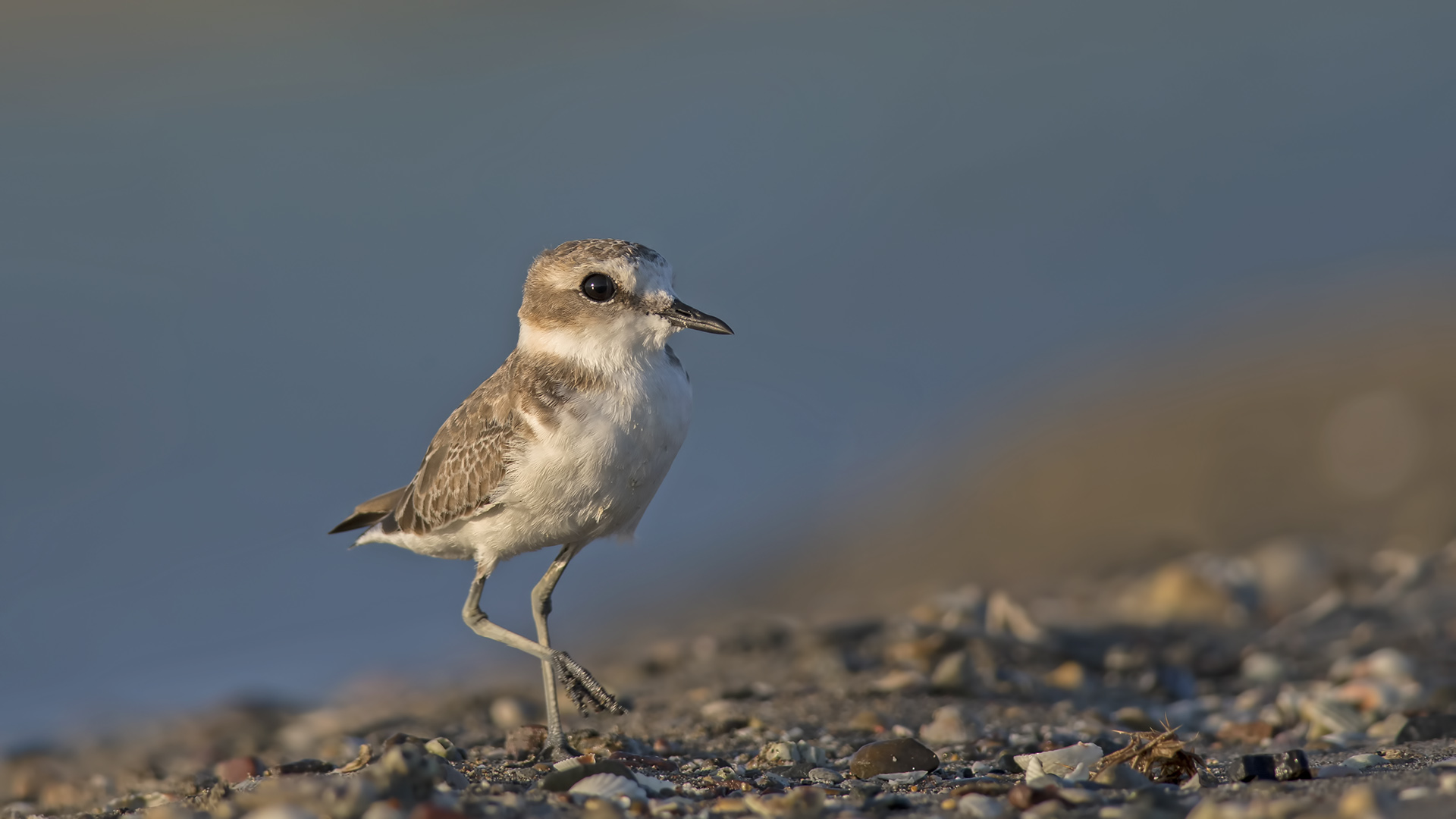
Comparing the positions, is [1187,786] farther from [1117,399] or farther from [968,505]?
[1117,399]

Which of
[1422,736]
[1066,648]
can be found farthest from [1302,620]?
[1422,736]

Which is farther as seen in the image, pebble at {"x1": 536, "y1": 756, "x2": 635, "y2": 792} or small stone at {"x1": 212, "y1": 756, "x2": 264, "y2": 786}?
small stone at {"x1": 212, "y1": 756, "x2": 264, "y2": 786}

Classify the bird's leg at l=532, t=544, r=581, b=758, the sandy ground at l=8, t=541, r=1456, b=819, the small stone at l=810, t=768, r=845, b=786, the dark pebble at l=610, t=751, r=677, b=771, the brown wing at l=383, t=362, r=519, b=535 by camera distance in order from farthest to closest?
the bird's leg at l=532, t=544, r=581, b=758, the brown wing at l=383, t=362, r=519, b=535, the dark pebble at l=610, t=751, r=677, b=771, the small stone at l=810, t=768, r=845, b=786, the sandy ground at l=8, t=541, r=1456, b=819

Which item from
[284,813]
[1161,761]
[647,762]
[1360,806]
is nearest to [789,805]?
[647,762]

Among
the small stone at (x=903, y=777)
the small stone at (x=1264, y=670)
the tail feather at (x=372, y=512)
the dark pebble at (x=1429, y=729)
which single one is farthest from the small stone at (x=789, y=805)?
the small stone at (x=1264, y=670)

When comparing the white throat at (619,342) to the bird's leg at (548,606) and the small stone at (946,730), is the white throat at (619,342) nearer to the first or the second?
the bird's leg at (548,606)

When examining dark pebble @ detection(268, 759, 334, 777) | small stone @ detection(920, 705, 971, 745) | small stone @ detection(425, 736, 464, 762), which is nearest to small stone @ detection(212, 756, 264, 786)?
dark pebble @ detection(268, 759, 334, 777)

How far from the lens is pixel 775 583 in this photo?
12805 millimetres

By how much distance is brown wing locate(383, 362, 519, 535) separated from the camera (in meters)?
5.43

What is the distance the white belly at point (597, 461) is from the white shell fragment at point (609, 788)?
1.26 meters

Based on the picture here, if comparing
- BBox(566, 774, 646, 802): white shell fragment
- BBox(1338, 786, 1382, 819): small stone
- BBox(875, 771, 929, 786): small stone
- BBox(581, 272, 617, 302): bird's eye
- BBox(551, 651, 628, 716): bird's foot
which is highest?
BBox(581, 272, 617, 302): bird's eye

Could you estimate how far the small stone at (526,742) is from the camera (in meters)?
5.48

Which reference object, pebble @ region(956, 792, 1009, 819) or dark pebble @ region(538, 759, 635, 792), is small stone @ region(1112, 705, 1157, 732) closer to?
pebble @ region(956, 792, 1009, 819)

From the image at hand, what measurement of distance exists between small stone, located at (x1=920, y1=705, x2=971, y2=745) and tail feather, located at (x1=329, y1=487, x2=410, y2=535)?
2643mm
